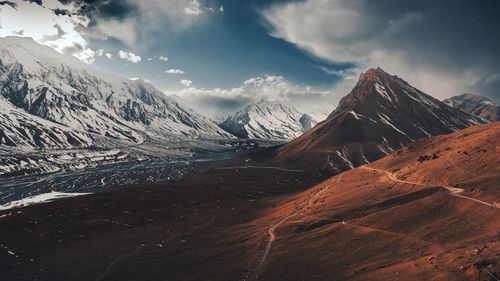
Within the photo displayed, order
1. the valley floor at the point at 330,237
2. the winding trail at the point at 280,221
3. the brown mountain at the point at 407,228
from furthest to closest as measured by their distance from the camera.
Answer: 1. the winding trail at the point at 280,221
2. the valley floor at the point at 330,237
3. the brown mountain at the point at 407,228

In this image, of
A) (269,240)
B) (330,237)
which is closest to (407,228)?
(330,237)

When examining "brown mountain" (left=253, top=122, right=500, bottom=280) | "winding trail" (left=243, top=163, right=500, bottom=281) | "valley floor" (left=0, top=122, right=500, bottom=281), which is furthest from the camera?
"winding trail" (left=243, top=163, right=500, bottom=281)

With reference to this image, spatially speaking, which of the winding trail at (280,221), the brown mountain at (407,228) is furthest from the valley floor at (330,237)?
the winding trail at (280,221)

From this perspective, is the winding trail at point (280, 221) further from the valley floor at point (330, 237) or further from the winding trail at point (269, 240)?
the valley floor at point (330, 237)

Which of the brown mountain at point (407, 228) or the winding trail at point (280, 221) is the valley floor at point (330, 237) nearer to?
the brown mountain at point (407, 228)

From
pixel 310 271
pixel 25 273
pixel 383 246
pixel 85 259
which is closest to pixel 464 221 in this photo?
pixel 383 246

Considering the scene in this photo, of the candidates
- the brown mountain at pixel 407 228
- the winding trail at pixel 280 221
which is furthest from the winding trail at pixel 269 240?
the brown mountain at pixel 407 228

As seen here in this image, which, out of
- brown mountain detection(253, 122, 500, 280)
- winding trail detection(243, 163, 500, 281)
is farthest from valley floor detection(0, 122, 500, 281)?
winding trail detection(243, 163, 500, 281)

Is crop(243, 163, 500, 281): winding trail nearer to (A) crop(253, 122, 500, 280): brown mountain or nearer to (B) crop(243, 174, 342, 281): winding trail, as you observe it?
(B) crop(243, 174, 342, 281): winding trail

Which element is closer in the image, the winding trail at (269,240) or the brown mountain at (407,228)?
the brown mountain at (407,228)

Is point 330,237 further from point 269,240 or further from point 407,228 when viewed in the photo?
point 269,240

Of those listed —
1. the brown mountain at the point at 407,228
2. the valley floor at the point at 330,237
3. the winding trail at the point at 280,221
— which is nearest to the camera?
the brown mountain at the point at 407,228

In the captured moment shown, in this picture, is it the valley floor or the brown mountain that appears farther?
the valley floor
